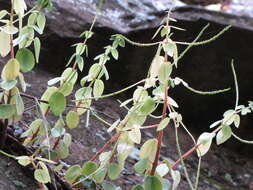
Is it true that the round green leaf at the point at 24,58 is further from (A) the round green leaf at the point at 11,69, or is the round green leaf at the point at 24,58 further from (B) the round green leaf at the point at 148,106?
(B) the round green leaf at the point at 148,106

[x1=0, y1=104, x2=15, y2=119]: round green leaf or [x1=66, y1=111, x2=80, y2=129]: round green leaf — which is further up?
[x1=0, y1=104, x2=15, y2=119]: round green leaf

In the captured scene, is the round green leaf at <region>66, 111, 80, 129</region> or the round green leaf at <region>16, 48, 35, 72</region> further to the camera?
the round green leaf at <region>66, 111, 80, 129</region>

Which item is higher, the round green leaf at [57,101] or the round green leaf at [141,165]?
the round green leaf at [57,101]

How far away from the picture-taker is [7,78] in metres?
0.76

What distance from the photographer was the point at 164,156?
1.44 m

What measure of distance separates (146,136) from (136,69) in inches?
14.8

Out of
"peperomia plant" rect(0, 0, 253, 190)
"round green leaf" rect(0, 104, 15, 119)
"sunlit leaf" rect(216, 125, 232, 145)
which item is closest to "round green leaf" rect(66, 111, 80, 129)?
"peperomia plant" rect(0, 0, 253, 190)

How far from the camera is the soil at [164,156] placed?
1.15m

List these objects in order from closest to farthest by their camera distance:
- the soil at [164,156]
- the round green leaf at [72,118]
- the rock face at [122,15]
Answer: the round green leaf at [72,118] < the soil at [164,156] < the rock face at [122,15]

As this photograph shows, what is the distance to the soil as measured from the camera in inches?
45.4

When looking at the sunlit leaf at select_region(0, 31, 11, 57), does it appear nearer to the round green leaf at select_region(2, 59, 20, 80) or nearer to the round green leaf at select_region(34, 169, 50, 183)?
the round green leaf at select_region(2, 59, 20, 80)

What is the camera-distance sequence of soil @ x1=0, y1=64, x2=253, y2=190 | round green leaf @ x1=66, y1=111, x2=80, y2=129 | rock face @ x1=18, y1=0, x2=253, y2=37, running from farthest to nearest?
rock face @ x1=18, y1=0, x2=253, y2=37
soil @ x1=0, y1=64, x2=253, y2=190
round green leaf @ x1=66, y1=111, x2=80, y2=129

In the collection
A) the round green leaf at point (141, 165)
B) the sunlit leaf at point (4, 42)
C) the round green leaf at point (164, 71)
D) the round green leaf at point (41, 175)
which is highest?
the round green leaf at point (164, 71)

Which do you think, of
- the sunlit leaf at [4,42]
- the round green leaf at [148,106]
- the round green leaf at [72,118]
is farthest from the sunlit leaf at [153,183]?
the sunlit leaf at [4,42]
